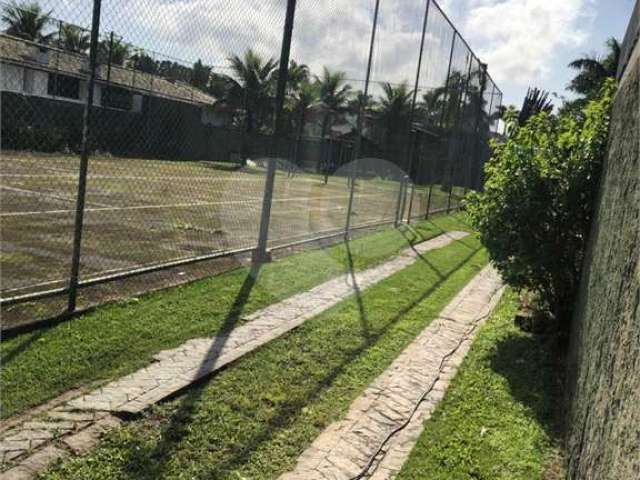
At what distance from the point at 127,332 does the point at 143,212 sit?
6.61m

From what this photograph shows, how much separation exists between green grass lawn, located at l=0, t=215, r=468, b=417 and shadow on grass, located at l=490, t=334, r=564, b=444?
7.66 ft

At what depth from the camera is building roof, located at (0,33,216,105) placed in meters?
5.62

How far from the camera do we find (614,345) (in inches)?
94.7

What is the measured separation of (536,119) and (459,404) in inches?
136

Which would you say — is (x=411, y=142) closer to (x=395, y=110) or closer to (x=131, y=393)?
(x=395, y=110)

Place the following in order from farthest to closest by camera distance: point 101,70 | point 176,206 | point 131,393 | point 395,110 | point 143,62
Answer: point 395,110 < point 176,206 < point 101,70 < point 143,62 < point 131,393

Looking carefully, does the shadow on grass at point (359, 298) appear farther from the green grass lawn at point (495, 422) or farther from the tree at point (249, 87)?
the tree at point (249, 87)

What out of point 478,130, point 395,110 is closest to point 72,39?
point 395,110

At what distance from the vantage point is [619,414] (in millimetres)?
2061

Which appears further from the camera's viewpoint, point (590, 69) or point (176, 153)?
point (590, 69)

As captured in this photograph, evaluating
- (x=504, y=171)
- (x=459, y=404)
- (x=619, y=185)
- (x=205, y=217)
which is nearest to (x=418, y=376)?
(x=459, y=404)

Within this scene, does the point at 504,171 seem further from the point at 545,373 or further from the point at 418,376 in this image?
the point at 418,376

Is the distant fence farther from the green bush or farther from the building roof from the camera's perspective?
the building roof

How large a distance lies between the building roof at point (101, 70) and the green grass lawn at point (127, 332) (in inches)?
80.2
